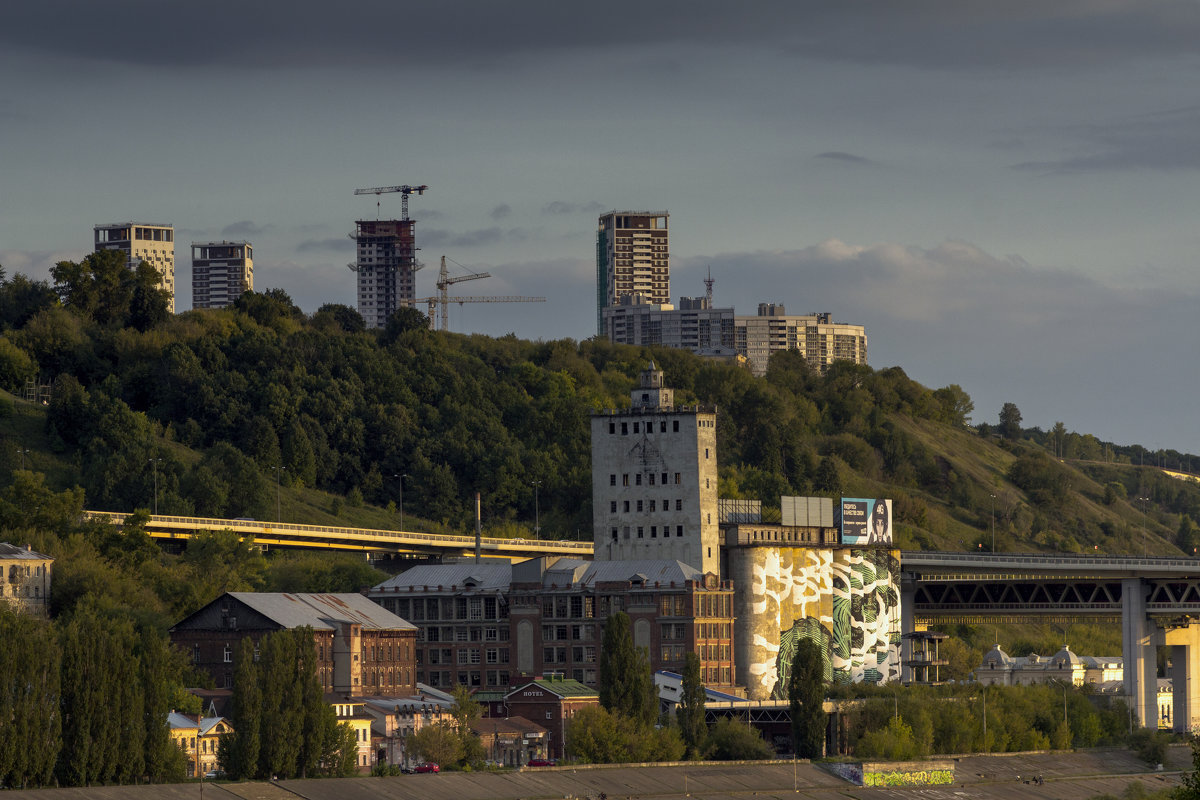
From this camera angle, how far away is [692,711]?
150 m

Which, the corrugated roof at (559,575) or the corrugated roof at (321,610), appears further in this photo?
the corrugated roof at (559,575)

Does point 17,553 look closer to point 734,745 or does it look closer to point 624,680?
point 624,680

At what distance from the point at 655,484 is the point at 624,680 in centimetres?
3945

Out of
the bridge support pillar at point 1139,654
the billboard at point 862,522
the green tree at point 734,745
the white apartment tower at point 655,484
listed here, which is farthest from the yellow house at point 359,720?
the bridge support pillar at point 1139,654

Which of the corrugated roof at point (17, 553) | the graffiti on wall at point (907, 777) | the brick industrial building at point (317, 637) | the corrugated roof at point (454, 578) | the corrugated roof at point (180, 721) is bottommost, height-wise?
the graffiti on wall at point (907, 777)

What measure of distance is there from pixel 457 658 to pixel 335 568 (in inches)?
723

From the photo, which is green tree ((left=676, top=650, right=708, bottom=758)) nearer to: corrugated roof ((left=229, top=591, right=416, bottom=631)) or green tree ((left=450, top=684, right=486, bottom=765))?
green tree ((left=450, top=684, right=486, bottom=765))

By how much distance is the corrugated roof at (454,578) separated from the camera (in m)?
177

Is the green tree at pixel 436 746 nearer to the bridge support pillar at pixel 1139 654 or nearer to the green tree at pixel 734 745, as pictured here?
the green tree at pixel 734 745

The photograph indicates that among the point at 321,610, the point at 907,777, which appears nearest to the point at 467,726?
the point at 321,610

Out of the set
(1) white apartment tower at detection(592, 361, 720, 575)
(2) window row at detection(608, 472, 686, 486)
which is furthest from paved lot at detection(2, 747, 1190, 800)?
(2) window row at detection(608, 472, 686, 486)

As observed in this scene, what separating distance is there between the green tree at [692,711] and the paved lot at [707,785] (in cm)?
439

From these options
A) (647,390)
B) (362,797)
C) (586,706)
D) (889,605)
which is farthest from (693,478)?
(362,797)

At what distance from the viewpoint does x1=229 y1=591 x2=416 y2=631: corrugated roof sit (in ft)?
504
